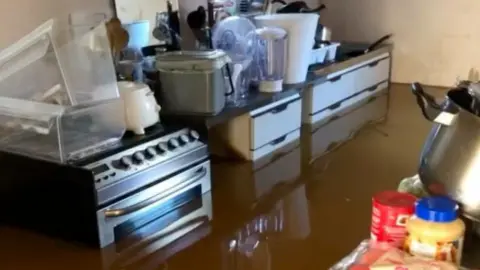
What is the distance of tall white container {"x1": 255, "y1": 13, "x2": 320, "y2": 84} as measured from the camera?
7.22 ft

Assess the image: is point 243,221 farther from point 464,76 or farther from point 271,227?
point 464,76

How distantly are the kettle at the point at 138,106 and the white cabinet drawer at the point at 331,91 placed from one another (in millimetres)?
841

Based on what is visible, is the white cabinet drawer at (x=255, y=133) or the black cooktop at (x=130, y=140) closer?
the black cooktop at (x=130, y=140)

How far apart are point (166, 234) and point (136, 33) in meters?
0.75

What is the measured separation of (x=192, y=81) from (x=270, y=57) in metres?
0.44

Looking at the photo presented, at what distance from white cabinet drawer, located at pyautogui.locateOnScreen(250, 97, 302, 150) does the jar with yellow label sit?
3.56 ft

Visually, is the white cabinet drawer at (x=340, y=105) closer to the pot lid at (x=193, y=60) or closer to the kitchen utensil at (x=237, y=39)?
the kitchen utensil at (x=237, y=39)

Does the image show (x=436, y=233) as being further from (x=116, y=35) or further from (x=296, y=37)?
(x=296, y=37)

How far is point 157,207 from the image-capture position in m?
1.60

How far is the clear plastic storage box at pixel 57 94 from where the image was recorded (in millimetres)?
1537

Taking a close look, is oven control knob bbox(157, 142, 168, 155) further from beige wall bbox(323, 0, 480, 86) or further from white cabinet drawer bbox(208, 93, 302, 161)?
beige wall bbox(323, 0, 480, 86)

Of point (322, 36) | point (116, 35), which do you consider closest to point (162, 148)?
point (116, 35)

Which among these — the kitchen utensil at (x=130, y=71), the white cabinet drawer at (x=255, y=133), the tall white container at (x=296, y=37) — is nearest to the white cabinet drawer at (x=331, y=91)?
the tall white container at (x=296, y=37)

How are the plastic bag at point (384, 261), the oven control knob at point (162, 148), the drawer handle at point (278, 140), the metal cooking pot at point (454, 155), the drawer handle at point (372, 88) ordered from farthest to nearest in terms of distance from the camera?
the drawer handle at point (372, 88), the drawer handle at point (278, 140), the oven control knob at point (162, 148), the metal cooking pot at point (454, 155), the plastic bag at point (384, 261)
